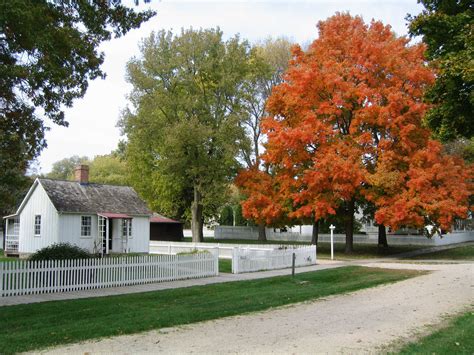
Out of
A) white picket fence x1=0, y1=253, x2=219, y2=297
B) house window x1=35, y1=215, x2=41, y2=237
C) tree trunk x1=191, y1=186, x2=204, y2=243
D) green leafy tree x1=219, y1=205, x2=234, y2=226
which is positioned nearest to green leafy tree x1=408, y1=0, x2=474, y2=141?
white picket fence x1=0, y1=253, x2=219, y2=297

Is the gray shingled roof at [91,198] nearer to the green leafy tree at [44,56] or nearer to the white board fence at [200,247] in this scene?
the white board fence at [200,247]

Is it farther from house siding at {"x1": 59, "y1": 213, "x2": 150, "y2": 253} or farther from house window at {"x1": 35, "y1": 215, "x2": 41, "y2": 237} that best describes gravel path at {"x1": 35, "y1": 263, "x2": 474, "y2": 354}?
house window at {"x1": 35, "y1": 215, "x2": 41, "y2": 237}

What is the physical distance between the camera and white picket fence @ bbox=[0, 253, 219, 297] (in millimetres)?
13359

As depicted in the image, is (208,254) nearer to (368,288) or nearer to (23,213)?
(368,288)

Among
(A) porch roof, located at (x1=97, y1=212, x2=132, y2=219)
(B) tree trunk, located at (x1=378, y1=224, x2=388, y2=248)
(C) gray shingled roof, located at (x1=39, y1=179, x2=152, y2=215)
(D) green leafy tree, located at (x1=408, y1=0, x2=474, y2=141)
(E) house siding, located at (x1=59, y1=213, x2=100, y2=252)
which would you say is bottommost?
(B) tree trunk, located at (x1=378, y1=224, x2=388, y2=248)

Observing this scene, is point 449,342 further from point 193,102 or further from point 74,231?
point 193,102

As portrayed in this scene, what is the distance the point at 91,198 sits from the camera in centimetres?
2928

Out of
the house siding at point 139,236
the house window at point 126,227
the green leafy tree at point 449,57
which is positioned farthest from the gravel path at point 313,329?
the house siding at point 139,236

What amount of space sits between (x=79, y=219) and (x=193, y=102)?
14.1 meters

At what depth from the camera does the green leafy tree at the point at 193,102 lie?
37406 millimetres

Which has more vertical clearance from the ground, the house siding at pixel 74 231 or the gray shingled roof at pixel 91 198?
the gray shingled roof at pixel 91 198

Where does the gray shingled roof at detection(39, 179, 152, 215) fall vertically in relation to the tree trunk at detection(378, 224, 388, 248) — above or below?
above

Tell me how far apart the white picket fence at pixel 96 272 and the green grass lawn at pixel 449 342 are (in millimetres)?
10023

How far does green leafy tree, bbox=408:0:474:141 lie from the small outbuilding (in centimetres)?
3405
